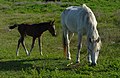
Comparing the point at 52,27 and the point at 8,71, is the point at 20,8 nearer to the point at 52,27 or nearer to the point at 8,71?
the point at 52,27

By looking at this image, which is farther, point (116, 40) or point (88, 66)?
point (116, 40)

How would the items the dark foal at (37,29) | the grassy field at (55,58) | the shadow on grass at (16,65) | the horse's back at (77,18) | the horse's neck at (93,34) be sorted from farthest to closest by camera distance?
the dark foal at (37,29) → the horse's back at (77,18) → the shadow on grass at (16,65) → the horse's neck at (93,34) → the grassy field at (55,58)

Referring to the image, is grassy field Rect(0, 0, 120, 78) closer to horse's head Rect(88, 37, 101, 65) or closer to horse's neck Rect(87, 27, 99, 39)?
horse's head Rect(88, 37, 101, 65)

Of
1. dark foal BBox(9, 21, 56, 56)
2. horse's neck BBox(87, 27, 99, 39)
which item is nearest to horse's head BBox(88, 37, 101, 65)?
horse's neck BBox(87, 27, 99, 39)

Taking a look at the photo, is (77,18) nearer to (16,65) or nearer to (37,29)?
(16,65)

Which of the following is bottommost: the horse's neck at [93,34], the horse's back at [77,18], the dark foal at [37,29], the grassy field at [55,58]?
the grassy field at [55,58]

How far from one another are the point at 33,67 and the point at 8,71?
0.92 m

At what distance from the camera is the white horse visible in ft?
38.8

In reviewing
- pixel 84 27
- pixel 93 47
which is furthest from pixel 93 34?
pixel 84 27

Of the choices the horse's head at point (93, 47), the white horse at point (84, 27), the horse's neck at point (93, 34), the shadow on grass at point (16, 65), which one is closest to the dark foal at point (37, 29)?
the white horse at point (84, 27)

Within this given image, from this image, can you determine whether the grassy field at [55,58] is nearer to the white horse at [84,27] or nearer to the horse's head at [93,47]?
the horse's head at [93,47]

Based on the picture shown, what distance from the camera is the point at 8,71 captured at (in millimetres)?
11852

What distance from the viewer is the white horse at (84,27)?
38.8ft

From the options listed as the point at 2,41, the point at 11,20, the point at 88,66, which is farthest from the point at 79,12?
the point at 11,20
